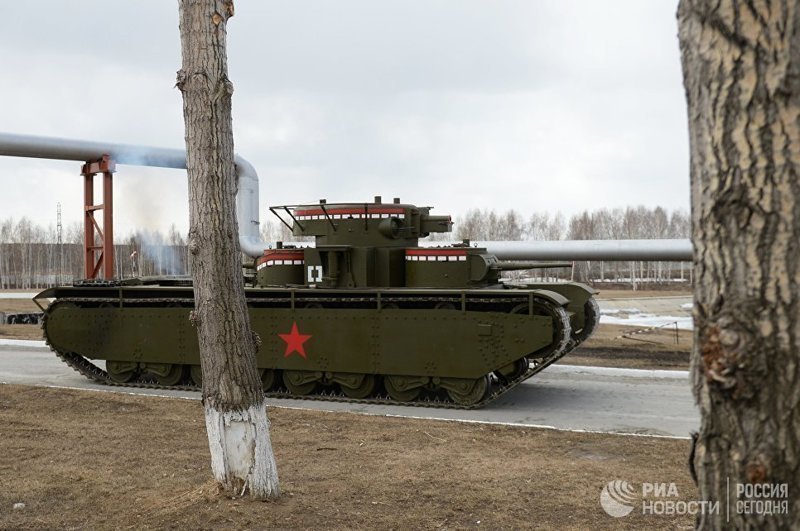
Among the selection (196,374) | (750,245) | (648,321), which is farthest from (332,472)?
(648,321)

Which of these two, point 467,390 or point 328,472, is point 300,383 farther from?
point 328,472

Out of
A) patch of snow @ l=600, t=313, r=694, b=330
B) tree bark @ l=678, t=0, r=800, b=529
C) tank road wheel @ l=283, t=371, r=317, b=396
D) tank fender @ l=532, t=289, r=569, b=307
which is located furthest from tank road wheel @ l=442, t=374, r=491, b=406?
patch of snow @ l=600, t=313, r=694, b=330

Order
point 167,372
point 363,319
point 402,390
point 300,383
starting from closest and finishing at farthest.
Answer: point 402,390, point 363,319, point 300,383, point 167,372

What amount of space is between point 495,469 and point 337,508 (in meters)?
1.92

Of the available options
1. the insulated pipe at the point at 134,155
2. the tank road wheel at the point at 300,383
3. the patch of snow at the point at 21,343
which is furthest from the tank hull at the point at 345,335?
the patch of snow at the point at 21,343

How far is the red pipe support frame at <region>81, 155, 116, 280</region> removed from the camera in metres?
19.3

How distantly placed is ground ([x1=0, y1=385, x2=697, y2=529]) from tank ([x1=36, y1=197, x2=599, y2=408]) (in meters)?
1.67

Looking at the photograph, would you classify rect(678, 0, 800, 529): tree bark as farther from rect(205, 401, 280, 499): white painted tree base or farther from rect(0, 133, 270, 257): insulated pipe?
rect(0, 133, 270, 257): insulated pipe

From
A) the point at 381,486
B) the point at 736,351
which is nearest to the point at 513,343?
the point at 381,486

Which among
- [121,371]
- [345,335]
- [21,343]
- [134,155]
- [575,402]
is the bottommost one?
[575,402]

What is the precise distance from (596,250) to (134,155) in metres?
12.2

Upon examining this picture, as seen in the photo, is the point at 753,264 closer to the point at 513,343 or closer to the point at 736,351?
the point at 736,351

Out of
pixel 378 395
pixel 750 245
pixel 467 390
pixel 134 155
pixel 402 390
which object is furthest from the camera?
pixel 134 155

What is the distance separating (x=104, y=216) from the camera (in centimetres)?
1934
